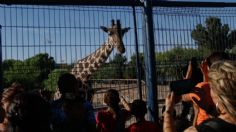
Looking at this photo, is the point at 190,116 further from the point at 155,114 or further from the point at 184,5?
the point at 184,5

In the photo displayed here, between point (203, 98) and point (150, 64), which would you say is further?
point (150, 64)

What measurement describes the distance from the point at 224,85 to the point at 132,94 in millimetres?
4875

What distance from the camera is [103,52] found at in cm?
836

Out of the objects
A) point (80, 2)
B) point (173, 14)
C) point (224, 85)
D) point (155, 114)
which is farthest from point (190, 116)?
point (224, 85)

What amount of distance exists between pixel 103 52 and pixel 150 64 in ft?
9.15

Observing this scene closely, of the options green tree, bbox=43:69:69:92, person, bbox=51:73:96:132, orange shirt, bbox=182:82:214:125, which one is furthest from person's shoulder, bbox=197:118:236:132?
green tree, bbox=43:69:69:92

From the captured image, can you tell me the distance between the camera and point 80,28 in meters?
5.77

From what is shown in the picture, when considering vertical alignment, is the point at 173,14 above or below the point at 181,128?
above

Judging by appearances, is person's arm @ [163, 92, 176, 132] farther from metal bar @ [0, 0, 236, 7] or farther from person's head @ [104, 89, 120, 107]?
metal bar @ [0, 0, 236, 7]

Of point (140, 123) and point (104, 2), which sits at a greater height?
point (104, 2)

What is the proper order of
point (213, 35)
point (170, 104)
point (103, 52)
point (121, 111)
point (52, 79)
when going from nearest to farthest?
point (170, 104) → point (121, 111) → point (52, 79) → point (213, 35) → point (103, 52)

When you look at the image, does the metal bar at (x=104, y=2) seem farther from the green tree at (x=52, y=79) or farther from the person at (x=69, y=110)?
the person at (x=69, y=110)

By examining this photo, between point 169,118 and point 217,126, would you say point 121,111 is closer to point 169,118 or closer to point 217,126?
point 169,118

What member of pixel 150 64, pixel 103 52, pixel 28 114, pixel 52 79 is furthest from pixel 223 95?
pixel 103 52
